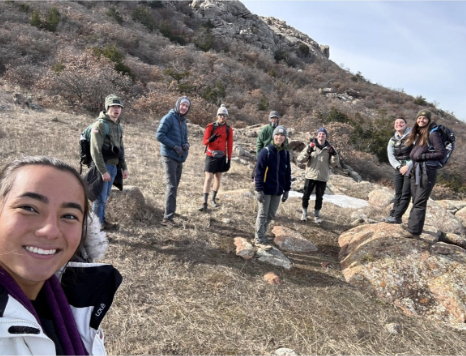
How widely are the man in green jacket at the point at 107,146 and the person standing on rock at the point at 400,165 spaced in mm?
3674

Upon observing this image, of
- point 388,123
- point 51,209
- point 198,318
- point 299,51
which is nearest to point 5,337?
point 51,209

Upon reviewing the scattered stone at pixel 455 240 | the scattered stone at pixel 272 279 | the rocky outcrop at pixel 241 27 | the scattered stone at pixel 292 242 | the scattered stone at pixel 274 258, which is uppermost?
the rocky outcrop at pixel 241 27

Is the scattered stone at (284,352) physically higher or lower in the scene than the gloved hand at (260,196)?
lower

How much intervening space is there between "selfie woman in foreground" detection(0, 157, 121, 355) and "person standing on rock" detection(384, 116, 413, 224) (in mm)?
4290

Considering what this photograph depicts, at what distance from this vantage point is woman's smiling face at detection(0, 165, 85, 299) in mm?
971

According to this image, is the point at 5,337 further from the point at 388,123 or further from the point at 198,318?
the point at 388,123

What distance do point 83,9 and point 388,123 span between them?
21.2 metres

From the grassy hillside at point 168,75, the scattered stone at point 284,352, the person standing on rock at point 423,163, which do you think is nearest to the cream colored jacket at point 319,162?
the person standing on rock at point 423,163

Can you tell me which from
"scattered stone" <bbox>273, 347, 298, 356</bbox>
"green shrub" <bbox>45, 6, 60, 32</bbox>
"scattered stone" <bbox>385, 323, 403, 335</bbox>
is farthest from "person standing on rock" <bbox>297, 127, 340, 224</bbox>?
"green shrub" <bbox>45, 6, 60, 32</bbox>

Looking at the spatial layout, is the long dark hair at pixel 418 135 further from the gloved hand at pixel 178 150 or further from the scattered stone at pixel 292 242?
the gloved hand at pixel 178 150

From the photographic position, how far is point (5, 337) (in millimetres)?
883

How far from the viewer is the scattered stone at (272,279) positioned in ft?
11.4

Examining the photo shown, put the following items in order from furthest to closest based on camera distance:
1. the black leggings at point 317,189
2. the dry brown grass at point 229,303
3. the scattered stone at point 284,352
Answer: the black leggings at point 317,189, the dry brown grass at point 229,303, the scattered stone at point 284,352

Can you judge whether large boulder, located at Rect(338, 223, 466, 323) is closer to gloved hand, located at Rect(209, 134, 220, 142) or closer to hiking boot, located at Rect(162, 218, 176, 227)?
hiking boot, located at Rect(162, 218, 176, 227)
